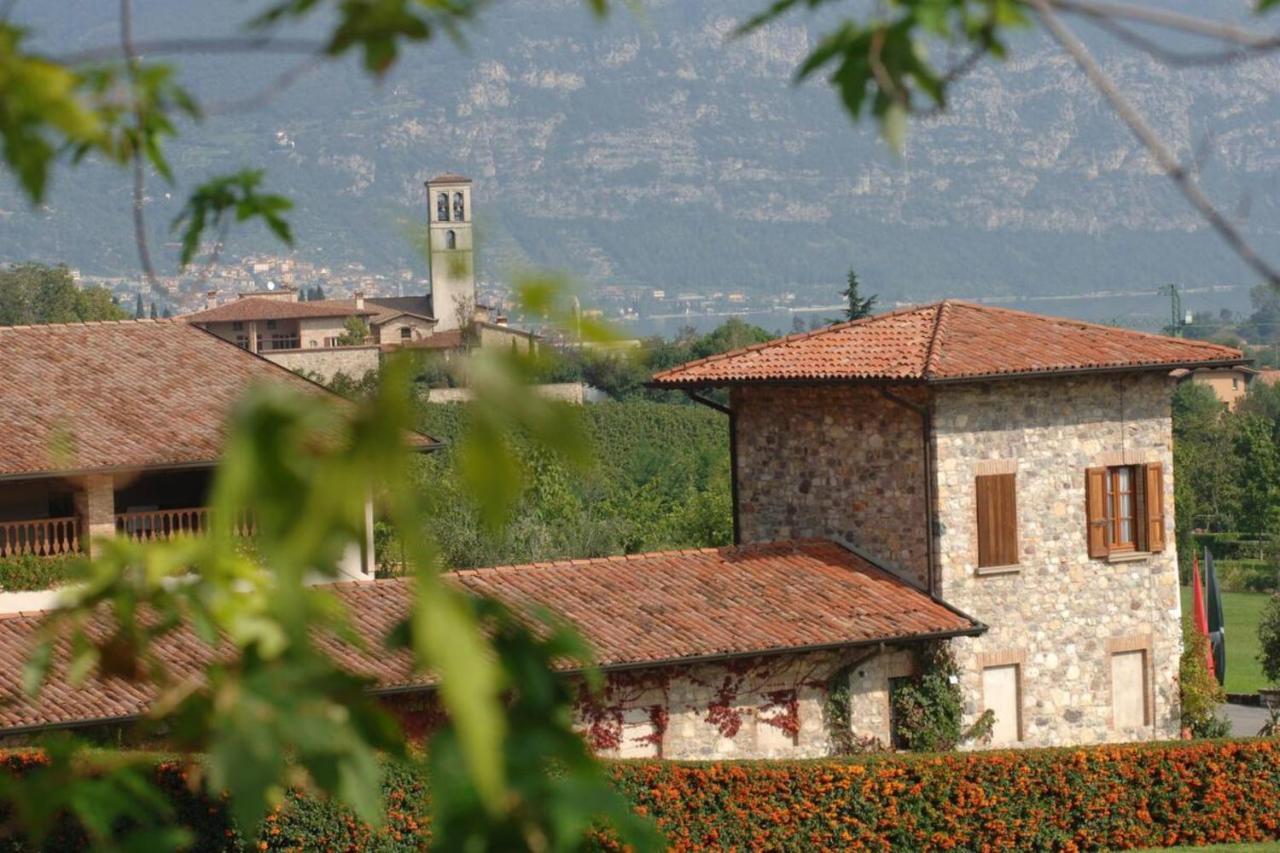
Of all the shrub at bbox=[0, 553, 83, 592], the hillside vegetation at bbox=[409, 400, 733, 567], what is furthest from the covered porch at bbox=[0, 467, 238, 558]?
the hillside vegetation at bbox=[409, 400, 733, 567]

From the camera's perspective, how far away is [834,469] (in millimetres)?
19953

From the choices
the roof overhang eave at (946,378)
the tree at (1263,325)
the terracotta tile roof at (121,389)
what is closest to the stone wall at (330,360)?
the terracotta tile roof at (121,389)

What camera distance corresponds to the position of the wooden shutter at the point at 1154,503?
65.9 ft

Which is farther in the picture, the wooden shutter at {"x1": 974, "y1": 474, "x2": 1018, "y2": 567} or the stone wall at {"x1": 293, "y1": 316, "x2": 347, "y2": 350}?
the stone wall at {"x1": 293, "y1": 316, "x2": 347, "y2": 350}

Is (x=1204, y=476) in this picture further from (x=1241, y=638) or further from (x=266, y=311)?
(x=266, y=311)

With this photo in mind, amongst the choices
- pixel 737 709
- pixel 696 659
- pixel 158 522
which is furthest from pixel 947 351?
pixel 158 522

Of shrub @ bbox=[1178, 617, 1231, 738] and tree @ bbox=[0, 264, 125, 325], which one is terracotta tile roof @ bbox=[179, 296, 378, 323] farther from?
shrub @ bbox=[1178, 617, 1231, 738]

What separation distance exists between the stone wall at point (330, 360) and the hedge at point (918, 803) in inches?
1976

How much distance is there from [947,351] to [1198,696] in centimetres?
484

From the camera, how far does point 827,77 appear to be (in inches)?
104

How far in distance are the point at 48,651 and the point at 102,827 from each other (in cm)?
27

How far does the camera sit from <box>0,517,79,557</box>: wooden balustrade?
20.9 metres

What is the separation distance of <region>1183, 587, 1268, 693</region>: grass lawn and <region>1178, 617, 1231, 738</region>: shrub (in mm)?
14250

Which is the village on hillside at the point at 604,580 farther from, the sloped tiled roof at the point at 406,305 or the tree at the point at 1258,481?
the sloped tiled roof at the point at 406,305
